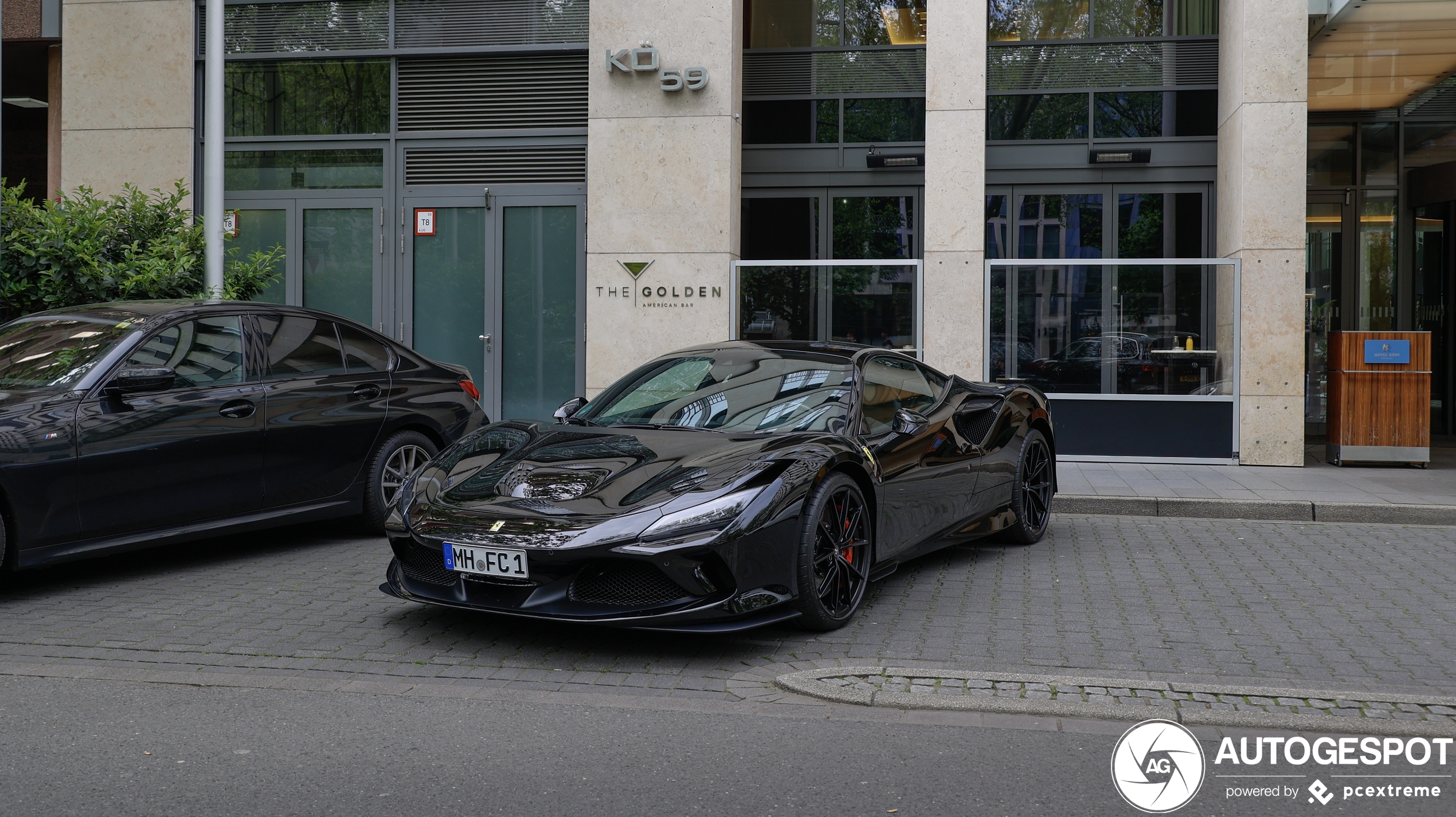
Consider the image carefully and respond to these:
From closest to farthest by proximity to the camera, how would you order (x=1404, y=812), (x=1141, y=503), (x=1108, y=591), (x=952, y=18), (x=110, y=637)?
(x=1404, y=812) < (x=110, y=637) < (x=1108, y=591) < (x=1141, y=503) < (x=952, y=18)

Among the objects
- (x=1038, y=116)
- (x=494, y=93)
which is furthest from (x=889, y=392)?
(x=494, y=93)

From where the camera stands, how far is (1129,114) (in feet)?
45.3

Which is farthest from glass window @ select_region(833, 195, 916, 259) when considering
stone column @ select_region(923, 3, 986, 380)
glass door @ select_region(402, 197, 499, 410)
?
glass door @ select_region(402, 197, 499, 410)

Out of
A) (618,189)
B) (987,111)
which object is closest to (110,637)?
(618,189)

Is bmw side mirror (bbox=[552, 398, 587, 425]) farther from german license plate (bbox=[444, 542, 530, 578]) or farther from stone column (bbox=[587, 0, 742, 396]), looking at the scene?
stone column (bbox=[587, 0, 742, 396])

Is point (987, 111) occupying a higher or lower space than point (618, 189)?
higher

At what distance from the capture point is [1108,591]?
6.27 m

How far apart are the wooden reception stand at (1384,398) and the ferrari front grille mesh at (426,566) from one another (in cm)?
986

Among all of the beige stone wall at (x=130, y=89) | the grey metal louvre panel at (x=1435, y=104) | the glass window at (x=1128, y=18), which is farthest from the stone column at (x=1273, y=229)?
the beige stone wall at (x=130, y=89)

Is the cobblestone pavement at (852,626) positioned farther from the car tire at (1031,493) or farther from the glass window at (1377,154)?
the glass window at (1377,154)

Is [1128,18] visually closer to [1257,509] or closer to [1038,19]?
[1038,19]

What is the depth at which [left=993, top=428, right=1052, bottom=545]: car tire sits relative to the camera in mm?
7465

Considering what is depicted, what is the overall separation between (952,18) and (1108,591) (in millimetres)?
7925

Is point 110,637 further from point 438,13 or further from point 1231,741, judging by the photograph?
point 438,13
